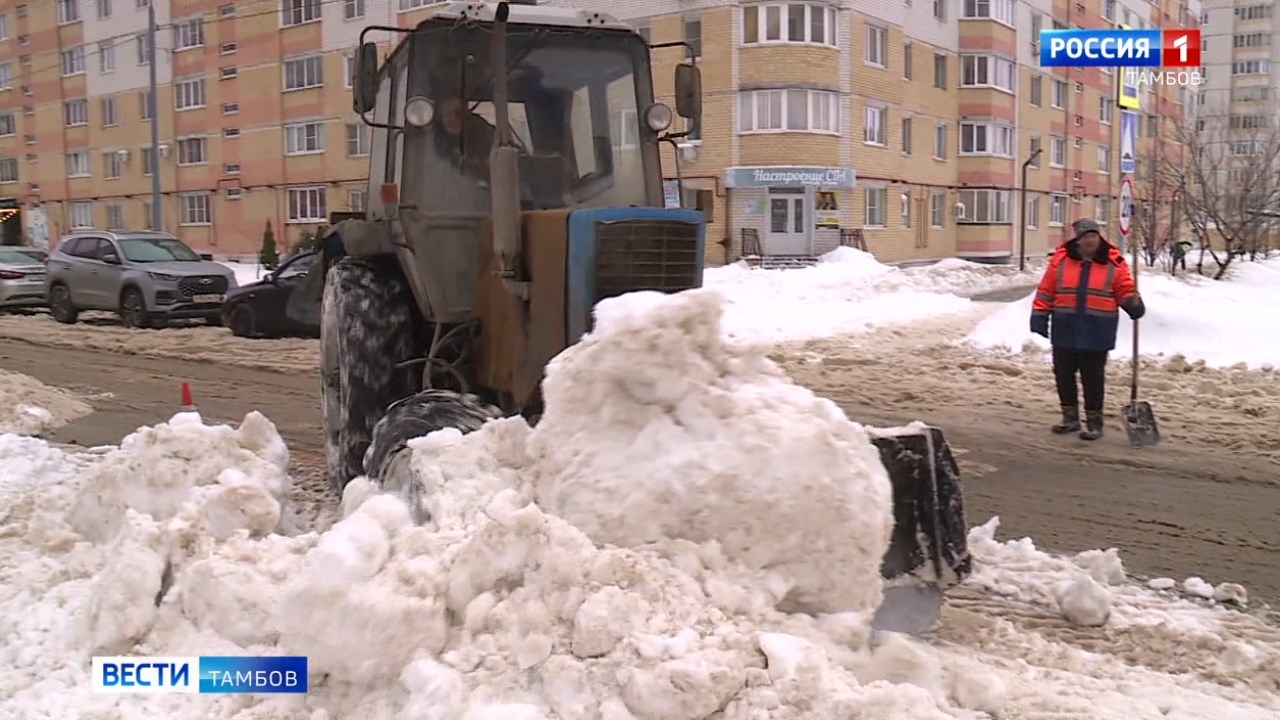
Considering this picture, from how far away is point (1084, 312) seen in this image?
28.4 ft

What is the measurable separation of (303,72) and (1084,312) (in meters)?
38.1

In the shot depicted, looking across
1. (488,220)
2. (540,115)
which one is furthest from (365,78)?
(488,220)

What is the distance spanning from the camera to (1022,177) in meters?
42.6

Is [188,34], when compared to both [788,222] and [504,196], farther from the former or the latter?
[504,196]

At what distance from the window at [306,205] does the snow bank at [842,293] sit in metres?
18.5

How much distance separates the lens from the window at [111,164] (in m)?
48.2

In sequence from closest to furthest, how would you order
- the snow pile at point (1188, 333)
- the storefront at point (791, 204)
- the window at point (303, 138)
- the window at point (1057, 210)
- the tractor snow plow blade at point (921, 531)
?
the tractor snow plow blade at point (921, 531) < the snow pile at point (1188, 333) < the storefront at point (791, 204) < the window at point (303, 138) < the window at point (1057, 210)

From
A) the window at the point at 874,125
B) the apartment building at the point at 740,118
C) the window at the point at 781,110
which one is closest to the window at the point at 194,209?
the apartment building at the point at 740,118

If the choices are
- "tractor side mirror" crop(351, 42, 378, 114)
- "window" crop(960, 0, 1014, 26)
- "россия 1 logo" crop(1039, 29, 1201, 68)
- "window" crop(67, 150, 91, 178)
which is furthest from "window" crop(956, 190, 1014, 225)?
"tractor side mirror" crop(351, 42, 378, 114)

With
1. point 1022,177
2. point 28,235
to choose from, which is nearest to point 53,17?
point 28,235

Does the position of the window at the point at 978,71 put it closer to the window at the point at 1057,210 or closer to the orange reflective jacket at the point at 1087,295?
the window at the point at 1057,210

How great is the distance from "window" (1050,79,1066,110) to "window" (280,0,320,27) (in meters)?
28.3

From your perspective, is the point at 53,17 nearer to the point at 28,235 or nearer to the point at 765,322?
the point at 28,235

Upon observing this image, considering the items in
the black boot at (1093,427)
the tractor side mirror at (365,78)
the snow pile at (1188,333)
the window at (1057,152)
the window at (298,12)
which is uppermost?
the window at (298,12)
